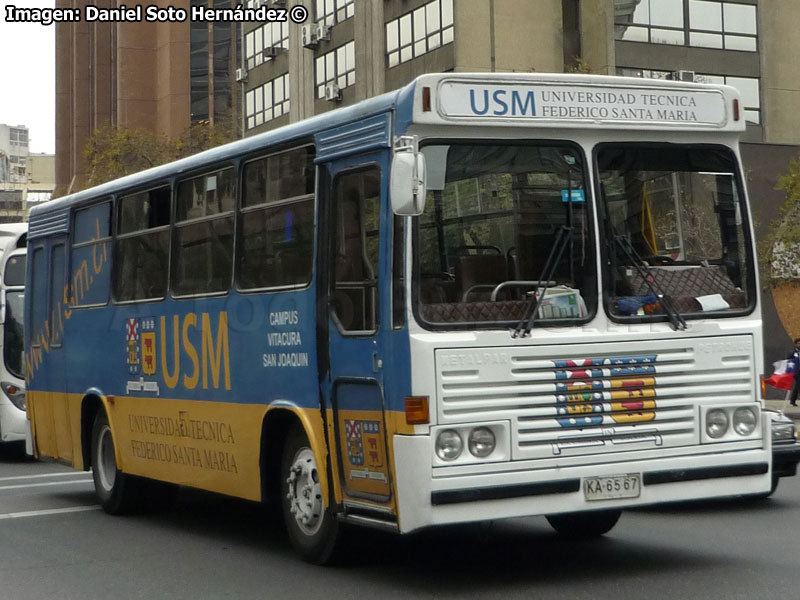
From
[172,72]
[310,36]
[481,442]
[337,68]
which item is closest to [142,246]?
[481,442]

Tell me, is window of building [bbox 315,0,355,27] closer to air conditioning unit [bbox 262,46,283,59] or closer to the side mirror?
air conditioning unit [bbox 262,46,283,59]

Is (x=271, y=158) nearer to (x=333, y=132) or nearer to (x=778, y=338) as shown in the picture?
(x=333, y=132)

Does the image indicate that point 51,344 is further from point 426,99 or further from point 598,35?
point 598,35

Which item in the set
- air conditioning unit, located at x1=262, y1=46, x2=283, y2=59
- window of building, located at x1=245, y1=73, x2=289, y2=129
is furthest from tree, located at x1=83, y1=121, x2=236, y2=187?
air conditioning unit, located at x1=262, y1=46, x2=283, y2=59

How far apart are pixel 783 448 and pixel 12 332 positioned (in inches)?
508

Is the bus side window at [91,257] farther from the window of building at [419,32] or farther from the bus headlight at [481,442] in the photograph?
the window of building at [419,32]

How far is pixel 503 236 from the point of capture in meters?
8.23

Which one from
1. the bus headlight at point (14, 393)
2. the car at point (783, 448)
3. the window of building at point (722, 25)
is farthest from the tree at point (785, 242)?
the car at point (783, 448)

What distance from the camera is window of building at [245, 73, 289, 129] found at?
52875mm

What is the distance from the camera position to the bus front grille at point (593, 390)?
8016 mm

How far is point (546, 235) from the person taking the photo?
27.4 feet

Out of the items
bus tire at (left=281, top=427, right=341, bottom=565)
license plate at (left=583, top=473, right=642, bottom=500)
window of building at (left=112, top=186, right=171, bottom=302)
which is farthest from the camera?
window of building at (left=112, top=186, right=171, bottom=302)

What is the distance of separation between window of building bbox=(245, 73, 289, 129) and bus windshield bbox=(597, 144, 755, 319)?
44.3 m

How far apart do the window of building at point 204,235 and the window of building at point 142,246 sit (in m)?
0.28
